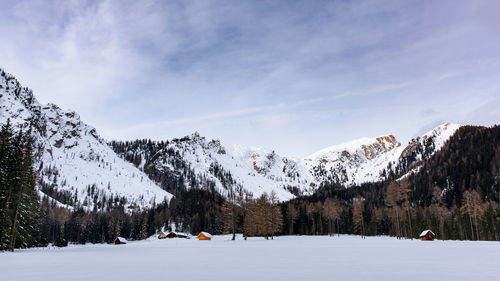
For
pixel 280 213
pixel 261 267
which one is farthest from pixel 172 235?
pixel 261 267

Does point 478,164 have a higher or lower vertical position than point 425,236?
higher

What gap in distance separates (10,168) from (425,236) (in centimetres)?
8221

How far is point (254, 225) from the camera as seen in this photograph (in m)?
88.6

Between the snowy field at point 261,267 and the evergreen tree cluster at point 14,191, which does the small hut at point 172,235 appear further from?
the snowy field at point 261,267

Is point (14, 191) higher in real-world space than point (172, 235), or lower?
higher

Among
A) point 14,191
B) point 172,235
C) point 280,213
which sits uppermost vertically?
point 14,191

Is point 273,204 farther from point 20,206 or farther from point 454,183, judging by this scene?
point 454,183

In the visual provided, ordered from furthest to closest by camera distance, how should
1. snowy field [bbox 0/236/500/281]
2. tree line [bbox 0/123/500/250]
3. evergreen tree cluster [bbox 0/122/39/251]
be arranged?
tree line [bbox 0/123/500/250]
evergreen tree cluster [bbox 0/122/39/251]
snowy field [bbox 0/236/500/281]

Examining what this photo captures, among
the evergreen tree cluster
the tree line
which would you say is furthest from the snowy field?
the tree line

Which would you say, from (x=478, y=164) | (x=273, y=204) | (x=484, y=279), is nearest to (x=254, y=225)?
A: (x=273, y=204)

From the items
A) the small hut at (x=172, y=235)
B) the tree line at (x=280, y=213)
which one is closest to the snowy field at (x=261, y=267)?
the tree line at (x=280, y=213)

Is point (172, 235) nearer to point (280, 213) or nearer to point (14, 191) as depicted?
point (280, 213)

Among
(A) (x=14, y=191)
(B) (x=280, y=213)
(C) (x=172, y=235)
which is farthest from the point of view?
(C) (x=172, y=235)

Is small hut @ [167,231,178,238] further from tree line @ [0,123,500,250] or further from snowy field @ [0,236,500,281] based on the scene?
snowy field @ [0,236,500,281]
